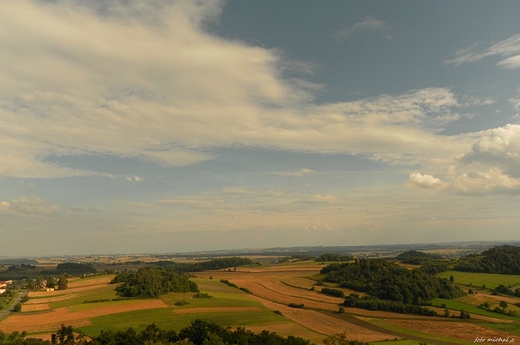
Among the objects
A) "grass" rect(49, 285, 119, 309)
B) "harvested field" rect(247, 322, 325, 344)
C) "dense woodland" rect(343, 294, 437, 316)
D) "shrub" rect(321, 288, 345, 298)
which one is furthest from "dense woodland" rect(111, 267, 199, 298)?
"harvested field" rect(247, 322, 325, 344)

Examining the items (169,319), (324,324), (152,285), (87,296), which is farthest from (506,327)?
(87,296)

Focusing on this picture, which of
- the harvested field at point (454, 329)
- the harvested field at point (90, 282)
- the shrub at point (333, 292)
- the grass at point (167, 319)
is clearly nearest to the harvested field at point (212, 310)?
the grass at point (167, 319)

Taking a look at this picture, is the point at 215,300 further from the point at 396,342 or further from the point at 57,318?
the point at 396,342

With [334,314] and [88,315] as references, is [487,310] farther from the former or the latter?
[88,315]

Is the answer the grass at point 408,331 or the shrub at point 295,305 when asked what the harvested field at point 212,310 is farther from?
the grass at point 408,331

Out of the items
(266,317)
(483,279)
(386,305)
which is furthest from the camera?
(483,279)
